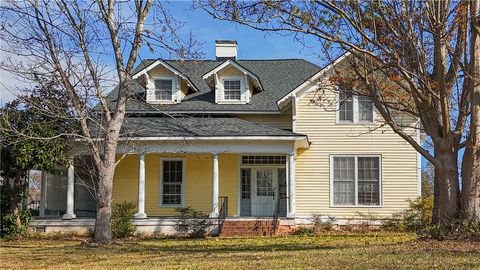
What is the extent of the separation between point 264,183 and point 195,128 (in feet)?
12.5

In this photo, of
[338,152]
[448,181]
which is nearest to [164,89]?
[338,152]

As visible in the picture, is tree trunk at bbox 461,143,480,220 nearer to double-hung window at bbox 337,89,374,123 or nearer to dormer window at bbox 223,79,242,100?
double-hung window at bbox 337,89,374,123

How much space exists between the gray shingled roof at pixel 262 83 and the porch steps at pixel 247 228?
505 cm

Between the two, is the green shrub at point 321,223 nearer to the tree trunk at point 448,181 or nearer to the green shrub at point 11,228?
the tree trunk at point 448,181

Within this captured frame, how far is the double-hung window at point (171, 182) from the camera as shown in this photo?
23812 mm

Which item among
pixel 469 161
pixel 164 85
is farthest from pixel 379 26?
pixel 164 85

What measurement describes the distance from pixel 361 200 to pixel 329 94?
4309 mm

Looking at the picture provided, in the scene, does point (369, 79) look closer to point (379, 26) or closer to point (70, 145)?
point (379, 26)

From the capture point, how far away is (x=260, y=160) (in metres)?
23.9

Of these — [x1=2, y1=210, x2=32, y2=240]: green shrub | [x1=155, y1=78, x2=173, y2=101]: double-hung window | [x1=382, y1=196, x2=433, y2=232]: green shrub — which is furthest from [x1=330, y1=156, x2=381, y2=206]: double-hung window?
[x1=2, y1=210, x2=32, y2=240]: green shrub

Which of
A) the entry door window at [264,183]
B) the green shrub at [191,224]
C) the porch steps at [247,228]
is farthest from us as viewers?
the entry door window at [264,183]

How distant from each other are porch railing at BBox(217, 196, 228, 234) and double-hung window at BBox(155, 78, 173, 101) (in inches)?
197

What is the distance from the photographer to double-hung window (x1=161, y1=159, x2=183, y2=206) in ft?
78.1

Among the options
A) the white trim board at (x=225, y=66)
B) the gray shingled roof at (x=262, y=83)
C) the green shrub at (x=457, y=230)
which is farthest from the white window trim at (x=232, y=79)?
the green shrub at (x=457, y=230)
